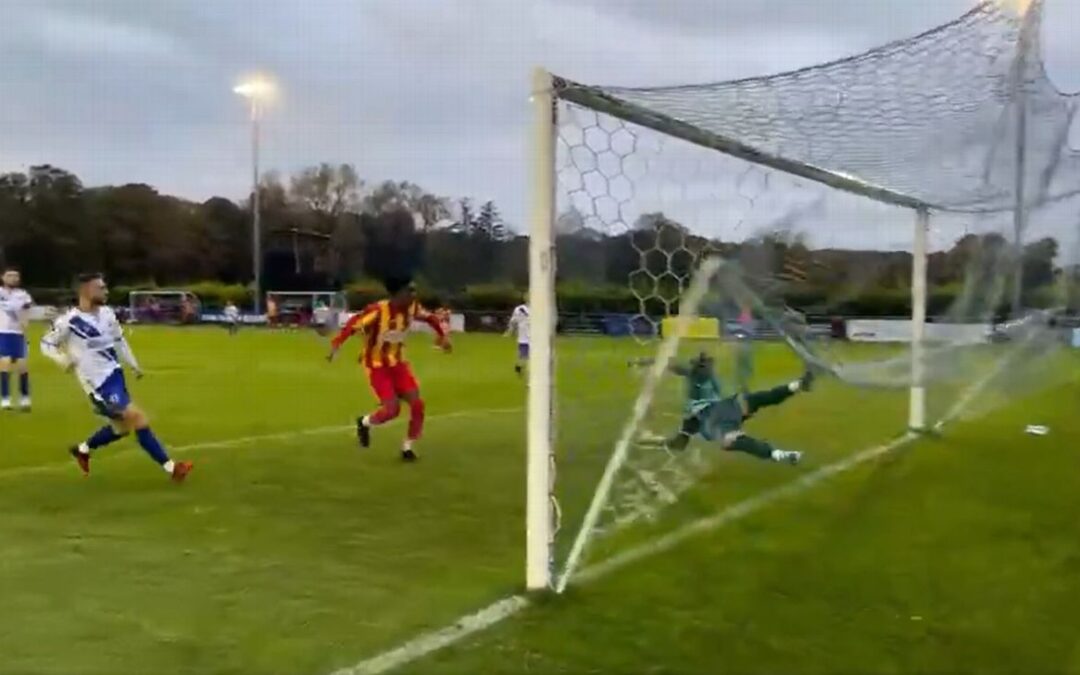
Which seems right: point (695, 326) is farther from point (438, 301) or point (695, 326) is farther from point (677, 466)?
point (438, 301)

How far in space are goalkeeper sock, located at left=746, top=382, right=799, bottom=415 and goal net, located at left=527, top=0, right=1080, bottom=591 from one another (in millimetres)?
31

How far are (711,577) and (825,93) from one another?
124 inches

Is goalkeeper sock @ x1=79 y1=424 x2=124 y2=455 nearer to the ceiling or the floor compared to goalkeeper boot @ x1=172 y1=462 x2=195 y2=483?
nearer to the ceiling

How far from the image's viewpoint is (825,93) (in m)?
7.29

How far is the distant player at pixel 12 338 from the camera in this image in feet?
48.6

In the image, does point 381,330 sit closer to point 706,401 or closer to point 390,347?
point 390,347

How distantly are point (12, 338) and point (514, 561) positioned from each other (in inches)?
433

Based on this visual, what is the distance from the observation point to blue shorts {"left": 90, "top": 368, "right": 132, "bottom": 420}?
911 centimetres

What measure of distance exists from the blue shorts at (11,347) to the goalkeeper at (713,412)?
1004 cm

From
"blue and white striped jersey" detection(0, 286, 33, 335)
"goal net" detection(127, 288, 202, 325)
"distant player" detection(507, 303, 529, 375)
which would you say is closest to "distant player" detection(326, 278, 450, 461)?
"blue and white striped jersey" detection(0, 286, 33, 335)

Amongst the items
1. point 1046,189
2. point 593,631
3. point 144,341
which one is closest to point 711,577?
point 593,631

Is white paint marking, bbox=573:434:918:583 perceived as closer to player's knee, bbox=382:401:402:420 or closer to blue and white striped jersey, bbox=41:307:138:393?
player's knee, bbox=382:401:402:420

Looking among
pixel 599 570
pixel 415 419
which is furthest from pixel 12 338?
pixel 599 570

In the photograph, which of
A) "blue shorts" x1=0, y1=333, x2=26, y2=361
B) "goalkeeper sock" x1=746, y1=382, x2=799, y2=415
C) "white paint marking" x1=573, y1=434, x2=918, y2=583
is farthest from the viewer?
"blue shorts" x1=0, y1=333, x2=26, y2=361
